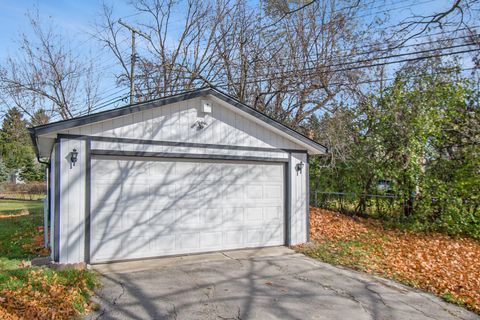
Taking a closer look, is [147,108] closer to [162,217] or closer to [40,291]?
[162,217]

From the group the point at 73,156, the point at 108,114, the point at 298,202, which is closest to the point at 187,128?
the point at 108,114

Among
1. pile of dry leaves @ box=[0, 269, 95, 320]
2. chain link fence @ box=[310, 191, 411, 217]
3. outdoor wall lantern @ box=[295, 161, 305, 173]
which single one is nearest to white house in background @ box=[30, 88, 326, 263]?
outdoor wall lantern @ box=[295, 161, 305, 173]

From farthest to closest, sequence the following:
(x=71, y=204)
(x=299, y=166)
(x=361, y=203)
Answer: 1. (x=361, y=203)
2. (x=299, y=166)
3. (x=71, y=204)

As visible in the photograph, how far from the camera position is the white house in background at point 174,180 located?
19.6 ft

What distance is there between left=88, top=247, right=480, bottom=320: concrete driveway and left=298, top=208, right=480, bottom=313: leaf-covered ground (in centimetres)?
56

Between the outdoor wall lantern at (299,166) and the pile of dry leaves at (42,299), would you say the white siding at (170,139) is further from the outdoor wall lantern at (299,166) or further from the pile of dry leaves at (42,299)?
the pile of dry leaves at (42,299)

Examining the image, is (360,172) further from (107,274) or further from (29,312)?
(29,312)

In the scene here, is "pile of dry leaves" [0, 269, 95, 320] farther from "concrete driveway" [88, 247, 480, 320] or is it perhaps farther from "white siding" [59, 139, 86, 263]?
"white siding" [59, 139, 86, 263]

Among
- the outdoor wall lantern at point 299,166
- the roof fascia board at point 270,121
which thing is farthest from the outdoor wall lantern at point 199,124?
the outdoor wall lantern at point 299,166

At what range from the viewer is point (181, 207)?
698 cm

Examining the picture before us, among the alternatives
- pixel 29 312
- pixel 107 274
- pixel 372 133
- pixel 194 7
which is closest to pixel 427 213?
pixel 372 133

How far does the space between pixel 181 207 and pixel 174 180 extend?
563mm

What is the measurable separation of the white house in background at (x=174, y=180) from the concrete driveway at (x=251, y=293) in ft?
2.09

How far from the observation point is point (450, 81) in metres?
10.6
